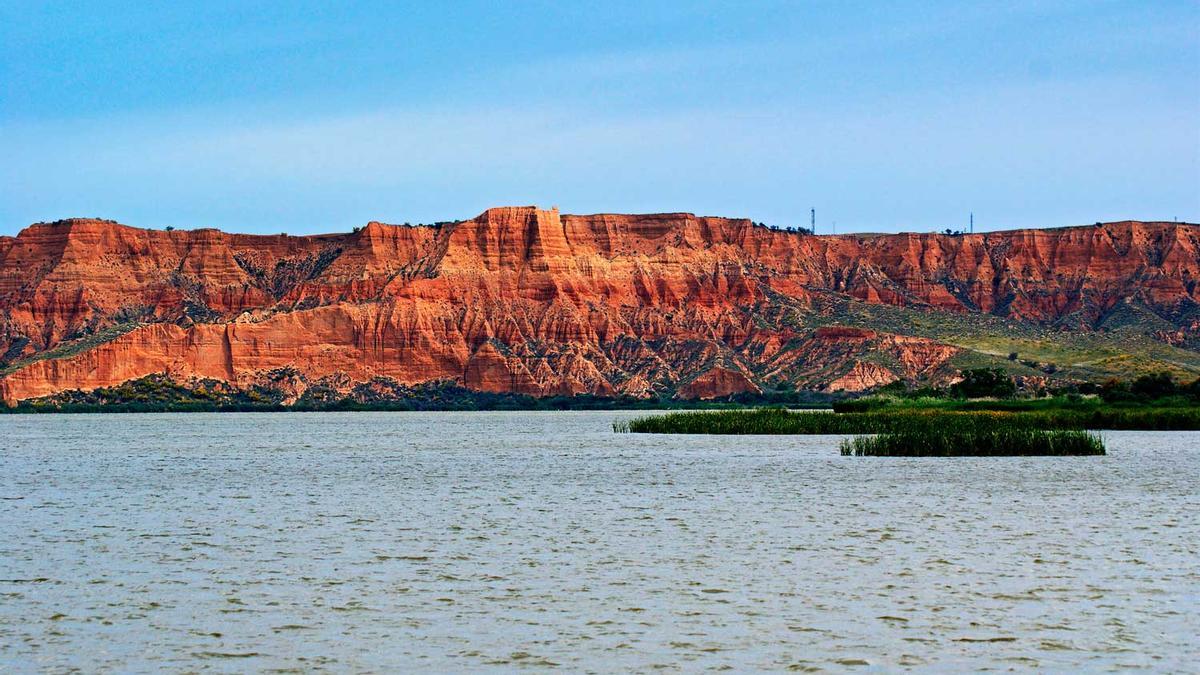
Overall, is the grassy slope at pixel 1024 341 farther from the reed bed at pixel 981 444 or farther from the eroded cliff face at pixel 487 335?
the reed bed at pixel 981 444

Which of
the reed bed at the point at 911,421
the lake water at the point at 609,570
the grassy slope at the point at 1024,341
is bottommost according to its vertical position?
the lake water at the point at 609,570

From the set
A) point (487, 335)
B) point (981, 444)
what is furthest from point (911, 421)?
point (487, 335)

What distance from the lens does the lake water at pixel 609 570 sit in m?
22.0

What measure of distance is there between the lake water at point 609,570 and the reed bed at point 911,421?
18658 mm

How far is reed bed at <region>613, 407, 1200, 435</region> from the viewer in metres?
78.1

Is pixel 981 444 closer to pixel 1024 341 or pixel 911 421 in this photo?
pixel 911 421

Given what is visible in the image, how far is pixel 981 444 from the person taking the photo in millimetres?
66812

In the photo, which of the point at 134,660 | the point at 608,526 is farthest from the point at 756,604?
the point at 608,526

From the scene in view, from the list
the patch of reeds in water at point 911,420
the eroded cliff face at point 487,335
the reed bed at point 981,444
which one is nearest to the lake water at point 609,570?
the reed bed at point 981,444

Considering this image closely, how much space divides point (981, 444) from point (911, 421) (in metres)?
12.9

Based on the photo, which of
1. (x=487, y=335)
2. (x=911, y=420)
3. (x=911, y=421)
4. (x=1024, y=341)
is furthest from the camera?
(x=487, y=335)

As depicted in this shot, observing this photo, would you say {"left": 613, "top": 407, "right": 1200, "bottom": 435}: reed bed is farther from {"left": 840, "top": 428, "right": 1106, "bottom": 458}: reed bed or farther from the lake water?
the lake water

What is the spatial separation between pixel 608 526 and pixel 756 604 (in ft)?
41.0

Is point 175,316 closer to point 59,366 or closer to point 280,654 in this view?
point 59,366
